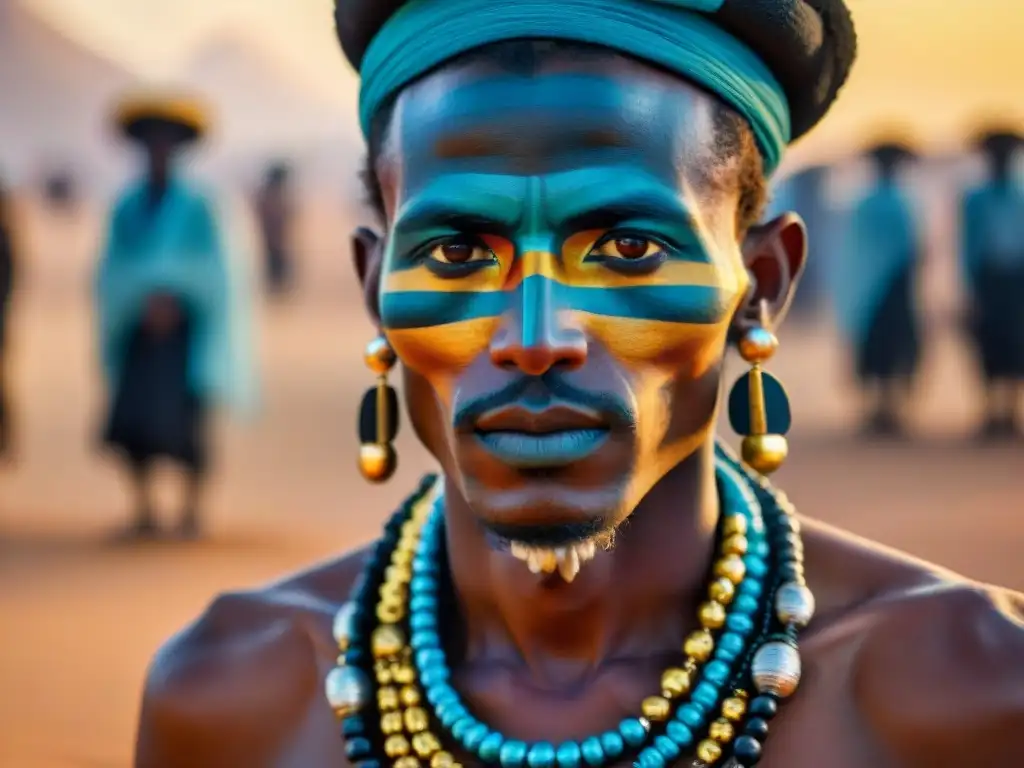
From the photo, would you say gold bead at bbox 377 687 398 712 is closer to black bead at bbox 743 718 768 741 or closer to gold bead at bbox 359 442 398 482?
gold bead at bbox 359 442 398 482

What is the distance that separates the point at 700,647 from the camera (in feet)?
7.00

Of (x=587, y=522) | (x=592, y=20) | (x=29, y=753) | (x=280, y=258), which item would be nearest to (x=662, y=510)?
(x=587, y=522)

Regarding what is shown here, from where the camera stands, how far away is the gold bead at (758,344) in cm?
215

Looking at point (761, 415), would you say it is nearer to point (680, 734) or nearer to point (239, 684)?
point (680, 734)

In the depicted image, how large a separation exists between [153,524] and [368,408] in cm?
761

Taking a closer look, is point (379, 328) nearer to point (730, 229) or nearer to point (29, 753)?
point (730, 229)

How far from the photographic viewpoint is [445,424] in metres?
2.04

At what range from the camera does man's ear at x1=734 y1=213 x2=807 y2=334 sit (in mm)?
2186

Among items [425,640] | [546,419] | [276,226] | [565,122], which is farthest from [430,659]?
[276,226]

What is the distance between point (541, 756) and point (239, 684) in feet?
1.91

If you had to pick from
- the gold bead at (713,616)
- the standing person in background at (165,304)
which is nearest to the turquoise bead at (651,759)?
the gold bead at (713,616)

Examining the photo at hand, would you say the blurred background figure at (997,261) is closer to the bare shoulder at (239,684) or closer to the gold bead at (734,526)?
the gold bead at (734,526)

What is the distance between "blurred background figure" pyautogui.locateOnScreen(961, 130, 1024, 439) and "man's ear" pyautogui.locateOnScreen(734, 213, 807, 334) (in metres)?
10.1

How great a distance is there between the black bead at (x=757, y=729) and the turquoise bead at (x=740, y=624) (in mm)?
158
